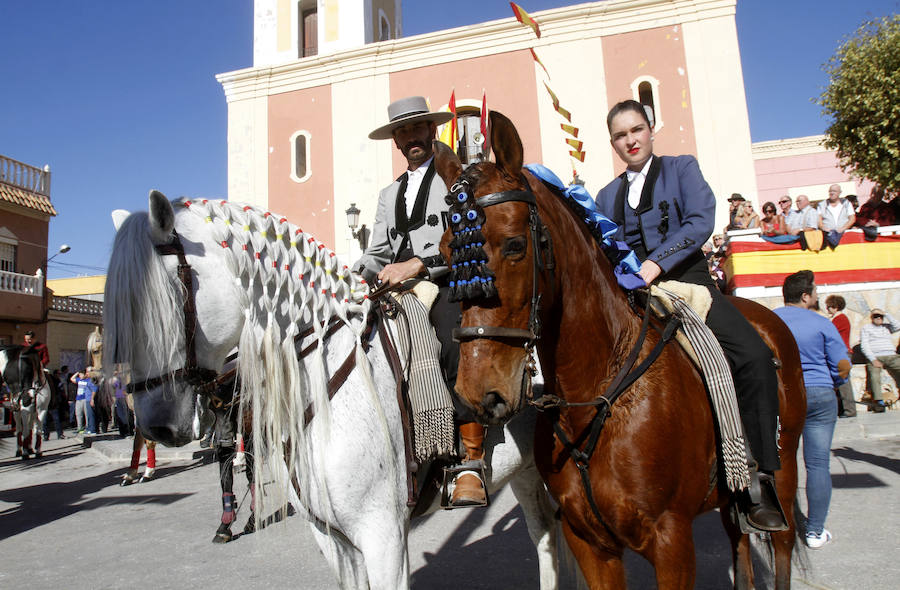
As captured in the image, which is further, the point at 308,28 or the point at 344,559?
the point at 308,28

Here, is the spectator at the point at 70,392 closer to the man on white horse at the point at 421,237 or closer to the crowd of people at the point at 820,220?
the man on white horse at the point at 421,237

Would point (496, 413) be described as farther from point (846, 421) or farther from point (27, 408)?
Answer: point (27, 408)

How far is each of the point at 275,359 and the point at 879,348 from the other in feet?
32.8

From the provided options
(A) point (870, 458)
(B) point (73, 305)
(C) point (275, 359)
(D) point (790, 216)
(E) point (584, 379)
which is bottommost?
(A) point (870, 458)

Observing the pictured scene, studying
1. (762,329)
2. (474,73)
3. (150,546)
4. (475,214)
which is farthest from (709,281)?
(474,73)

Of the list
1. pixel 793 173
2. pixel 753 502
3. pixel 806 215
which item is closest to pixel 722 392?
pixel 753 502

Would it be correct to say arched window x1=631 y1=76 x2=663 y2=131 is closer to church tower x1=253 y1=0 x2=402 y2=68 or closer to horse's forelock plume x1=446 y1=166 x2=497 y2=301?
church tower x1=253 y1=0 x2=402 y2=68

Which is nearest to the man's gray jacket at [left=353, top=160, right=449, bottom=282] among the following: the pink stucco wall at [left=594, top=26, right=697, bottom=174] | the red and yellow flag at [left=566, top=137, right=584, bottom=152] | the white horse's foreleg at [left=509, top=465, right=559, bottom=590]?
the white horse's foreleg at [left=509, top=465, right=559, bottom=590]

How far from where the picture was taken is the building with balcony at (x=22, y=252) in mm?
21688

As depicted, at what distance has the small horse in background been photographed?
10000 mm

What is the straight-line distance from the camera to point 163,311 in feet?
6.82

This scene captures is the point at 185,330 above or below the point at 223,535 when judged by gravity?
above

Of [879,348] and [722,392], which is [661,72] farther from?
[722,392]

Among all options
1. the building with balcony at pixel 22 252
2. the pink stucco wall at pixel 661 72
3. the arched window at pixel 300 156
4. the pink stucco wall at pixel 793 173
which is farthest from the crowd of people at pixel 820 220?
the building with balcony at pixel 22 252
